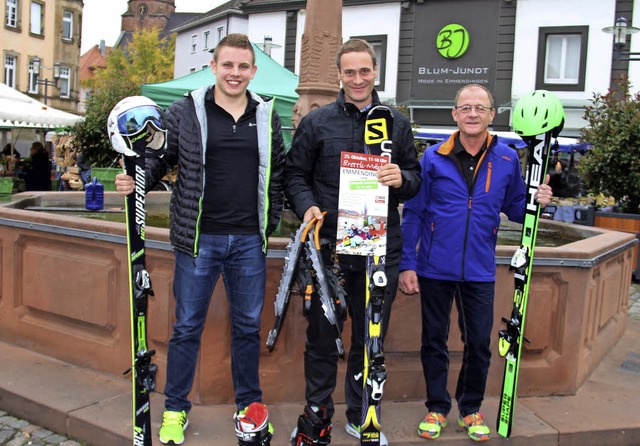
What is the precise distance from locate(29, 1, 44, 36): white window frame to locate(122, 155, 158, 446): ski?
39728 mm

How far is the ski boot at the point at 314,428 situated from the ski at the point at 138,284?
2.50 ft

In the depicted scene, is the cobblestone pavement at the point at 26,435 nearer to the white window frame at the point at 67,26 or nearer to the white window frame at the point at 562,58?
the white window frame at the point at 562,58

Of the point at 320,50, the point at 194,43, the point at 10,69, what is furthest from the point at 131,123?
the point at 10,69

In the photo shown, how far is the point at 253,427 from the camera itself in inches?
128

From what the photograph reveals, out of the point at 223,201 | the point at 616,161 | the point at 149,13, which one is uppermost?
the point at 149,13

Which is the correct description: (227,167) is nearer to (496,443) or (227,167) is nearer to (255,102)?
(255,102)

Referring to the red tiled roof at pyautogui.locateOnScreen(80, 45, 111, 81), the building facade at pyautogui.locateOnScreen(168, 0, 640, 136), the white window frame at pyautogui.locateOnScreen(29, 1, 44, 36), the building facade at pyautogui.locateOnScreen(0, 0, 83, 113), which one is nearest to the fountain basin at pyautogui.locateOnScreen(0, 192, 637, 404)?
the building facade at pyautogui.locateOnScreen(168, 0, 640, 136)

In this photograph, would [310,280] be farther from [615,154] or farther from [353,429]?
[615,154]

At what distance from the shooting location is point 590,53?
20.6m

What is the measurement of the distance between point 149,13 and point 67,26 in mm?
26915

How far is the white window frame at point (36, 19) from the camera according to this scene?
38125 millimetres

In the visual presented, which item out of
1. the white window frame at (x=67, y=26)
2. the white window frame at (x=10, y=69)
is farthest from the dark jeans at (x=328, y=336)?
the white window frame at (x=67, y=26)

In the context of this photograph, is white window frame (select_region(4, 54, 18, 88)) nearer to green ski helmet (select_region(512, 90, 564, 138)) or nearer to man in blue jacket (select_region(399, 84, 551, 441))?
man in blue jacket (select_region(399, 84, 551, 441))

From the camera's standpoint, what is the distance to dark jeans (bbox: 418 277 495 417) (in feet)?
11.3
